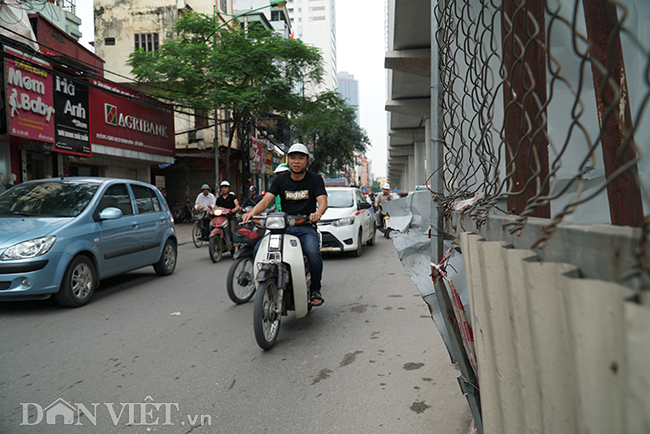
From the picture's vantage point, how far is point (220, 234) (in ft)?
32.3

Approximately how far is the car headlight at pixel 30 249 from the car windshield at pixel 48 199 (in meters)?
0.71

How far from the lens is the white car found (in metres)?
9.60

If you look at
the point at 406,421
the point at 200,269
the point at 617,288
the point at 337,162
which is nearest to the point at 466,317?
the point at 406,421

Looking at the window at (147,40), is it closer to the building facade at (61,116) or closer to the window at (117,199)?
the building facade at (61,116)

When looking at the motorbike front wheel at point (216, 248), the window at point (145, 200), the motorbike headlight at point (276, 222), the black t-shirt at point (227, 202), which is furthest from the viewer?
the black t-shirt at point (227, 202)

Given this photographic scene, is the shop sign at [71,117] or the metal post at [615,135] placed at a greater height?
the shop sign at [71,117]

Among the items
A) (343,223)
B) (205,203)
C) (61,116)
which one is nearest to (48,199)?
(343,223)

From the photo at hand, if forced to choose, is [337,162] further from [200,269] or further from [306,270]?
[306,270]

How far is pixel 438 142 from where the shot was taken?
287cm

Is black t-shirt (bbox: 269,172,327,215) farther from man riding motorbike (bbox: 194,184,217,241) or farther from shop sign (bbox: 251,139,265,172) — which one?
shop sign (bbox: 251,139,265,172)

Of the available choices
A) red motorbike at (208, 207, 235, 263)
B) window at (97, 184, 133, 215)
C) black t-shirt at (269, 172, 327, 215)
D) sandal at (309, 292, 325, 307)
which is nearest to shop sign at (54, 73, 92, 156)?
red motorbike at (208, 207, 235, 263)

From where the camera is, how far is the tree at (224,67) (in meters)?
18.0

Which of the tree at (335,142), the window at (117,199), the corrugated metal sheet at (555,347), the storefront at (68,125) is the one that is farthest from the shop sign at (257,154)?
the corrugated metal sheet at (555,347)

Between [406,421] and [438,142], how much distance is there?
5.63 feet
